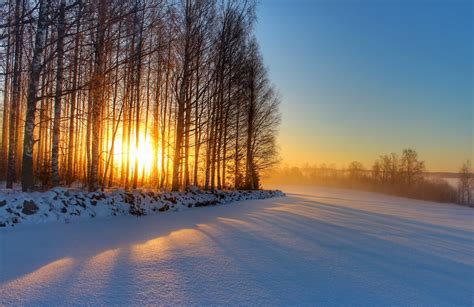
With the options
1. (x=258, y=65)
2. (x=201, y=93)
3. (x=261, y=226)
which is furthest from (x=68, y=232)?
(x=258, y=65)

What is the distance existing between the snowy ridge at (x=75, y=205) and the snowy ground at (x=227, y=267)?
1.54 ft

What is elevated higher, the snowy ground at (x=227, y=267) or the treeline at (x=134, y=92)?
the treeline at (x=134, y=92)

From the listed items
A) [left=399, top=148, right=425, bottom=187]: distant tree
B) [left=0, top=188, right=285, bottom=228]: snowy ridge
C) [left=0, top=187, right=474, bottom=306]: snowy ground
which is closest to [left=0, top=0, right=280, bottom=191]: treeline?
[left=0, top=188, right=285, bottom=228]: snowy ridge

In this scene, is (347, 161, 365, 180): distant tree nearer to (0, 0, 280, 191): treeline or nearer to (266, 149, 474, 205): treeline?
(266, 149, 474, 205): treeline

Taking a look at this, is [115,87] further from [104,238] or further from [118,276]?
[118,276]

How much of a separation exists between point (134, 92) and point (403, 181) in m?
50.6

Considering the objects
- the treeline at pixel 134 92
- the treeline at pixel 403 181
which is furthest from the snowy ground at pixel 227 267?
the treeline at pixel 403 181

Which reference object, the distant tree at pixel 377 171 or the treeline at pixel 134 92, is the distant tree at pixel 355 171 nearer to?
the distant tree at pixel 377 171

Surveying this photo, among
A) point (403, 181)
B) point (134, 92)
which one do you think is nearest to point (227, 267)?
point (134, 92)

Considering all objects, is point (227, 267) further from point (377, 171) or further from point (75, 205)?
point (377, 171)

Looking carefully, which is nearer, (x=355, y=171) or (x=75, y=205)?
(x=75, y=205)

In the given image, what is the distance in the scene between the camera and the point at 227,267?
3.34m

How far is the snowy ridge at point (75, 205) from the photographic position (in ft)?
18.6

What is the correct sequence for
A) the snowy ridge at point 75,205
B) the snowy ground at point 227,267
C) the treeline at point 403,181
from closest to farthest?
1. the snowy ground at point 227,267
2. the snowy ridge at point 75,205
3. the treeline at point 403,181
